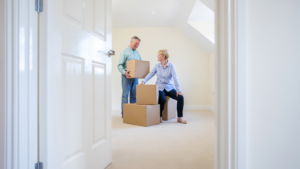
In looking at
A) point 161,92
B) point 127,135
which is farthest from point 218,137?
point 161,92

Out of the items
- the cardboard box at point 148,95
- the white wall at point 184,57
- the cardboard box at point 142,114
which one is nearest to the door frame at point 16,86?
the cardboard box at point 142,114

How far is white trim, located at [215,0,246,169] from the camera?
0.75m

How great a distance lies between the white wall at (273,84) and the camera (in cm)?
Answer: 78

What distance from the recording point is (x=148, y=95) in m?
2.89

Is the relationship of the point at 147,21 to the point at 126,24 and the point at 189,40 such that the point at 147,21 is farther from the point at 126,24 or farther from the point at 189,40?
the point at 189,40

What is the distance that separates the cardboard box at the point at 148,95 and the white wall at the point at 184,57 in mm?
1835

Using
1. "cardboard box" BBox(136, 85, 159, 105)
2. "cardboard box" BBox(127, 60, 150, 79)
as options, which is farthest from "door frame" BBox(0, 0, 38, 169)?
"cardboard box" BBox(127, 60, 150, 79)

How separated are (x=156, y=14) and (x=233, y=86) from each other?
140 inches

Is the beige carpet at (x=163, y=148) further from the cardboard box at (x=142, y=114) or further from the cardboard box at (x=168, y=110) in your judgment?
the cardboard box at (x=168, y=110)

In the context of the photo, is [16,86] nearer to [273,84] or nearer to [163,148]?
[273,84]

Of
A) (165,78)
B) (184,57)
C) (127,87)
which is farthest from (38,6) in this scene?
(184,57)

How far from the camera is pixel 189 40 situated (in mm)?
4746

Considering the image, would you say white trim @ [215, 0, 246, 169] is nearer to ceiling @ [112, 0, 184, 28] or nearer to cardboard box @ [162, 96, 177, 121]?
cardboard box @ [162, 96, 177, 121]

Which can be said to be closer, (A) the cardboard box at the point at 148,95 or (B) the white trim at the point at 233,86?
(B) the white trim at the point at 233,86
